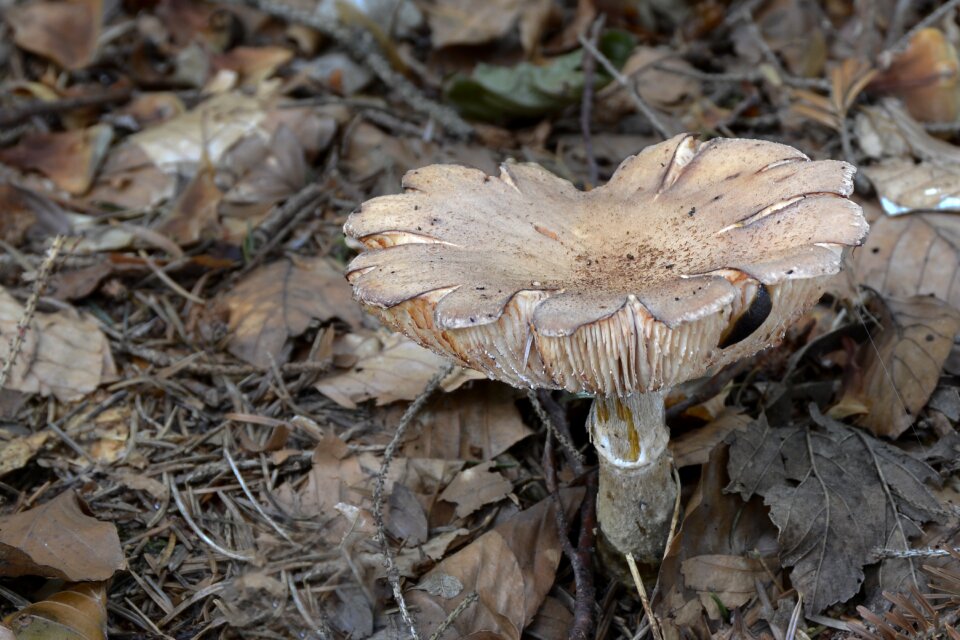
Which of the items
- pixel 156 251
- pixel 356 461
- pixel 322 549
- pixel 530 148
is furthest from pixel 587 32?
pixel 322 549

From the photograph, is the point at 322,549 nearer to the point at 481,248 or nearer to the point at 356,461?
the point at 356,461

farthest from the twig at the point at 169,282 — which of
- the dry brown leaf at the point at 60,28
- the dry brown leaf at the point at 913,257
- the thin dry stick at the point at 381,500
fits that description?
the dry brown leaf at the point at 913,257

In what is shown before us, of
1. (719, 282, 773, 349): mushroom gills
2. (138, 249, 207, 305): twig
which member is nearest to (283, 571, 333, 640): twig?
(719, 282, 773, 349): mushroom gills

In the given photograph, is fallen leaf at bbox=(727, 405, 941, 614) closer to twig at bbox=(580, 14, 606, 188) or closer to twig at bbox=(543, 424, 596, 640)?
twig at bbox=(543, 424, 596, 640)

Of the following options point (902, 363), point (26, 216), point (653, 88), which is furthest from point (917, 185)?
point (26, 216)

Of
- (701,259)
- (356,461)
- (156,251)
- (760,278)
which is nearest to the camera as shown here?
(760,278)

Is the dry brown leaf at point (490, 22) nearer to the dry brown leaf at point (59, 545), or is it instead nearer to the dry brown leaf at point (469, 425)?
the dry brown leaf at point (469, 425)

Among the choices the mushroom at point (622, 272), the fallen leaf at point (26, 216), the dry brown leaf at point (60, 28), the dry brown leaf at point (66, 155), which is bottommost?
the fallen leaf at point (26, 216)
